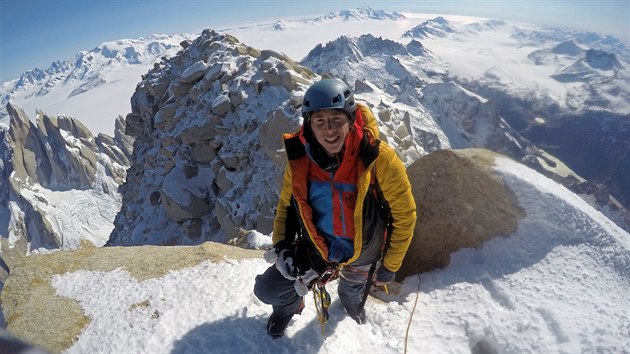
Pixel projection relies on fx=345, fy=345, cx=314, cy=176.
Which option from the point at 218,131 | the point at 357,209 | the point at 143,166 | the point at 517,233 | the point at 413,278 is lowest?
the point at 143,166

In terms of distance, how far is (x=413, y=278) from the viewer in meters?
8.48

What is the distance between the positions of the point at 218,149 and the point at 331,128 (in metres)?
38.1

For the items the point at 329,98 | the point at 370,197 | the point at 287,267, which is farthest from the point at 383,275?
the point at 329,98

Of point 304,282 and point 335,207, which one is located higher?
point 335,207

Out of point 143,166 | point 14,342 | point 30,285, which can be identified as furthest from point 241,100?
point 14,342

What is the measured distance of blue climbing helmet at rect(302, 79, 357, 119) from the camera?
5086 millimetres

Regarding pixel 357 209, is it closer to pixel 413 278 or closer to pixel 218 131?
pixel 413 278

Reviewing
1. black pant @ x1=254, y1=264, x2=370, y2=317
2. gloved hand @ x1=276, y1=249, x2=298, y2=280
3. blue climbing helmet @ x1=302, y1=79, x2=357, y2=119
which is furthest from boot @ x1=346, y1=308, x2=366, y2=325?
blue climbing helmet @ x1=302, y1=79, x2=357, y2=119

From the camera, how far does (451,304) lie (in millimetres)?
7320

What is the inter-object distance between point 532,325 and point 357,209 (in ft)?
14.1

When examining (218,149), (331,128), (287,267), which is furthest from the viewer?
(218,149)

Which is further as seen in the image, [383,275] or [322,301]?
[322,301]

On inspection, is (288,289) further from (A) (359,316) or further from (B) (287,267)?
(A) (359,316)

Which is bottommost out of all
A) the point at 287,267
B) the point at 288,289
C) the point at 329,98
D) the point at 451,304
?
the point at 451,304
